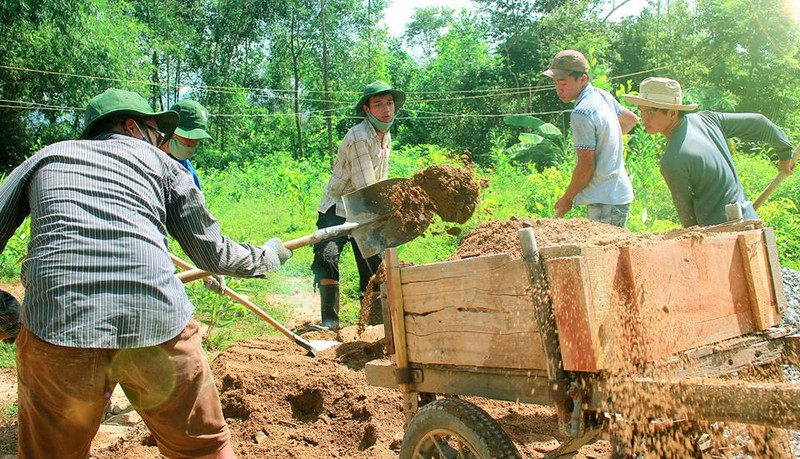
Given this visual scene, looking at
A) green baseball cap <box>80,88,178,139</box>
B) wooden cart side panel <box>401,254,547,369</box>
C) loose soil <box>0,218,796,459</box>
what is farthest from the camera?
loose soil <box>0,218,796,459</box>

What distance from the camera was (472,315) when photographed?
8.27 feet

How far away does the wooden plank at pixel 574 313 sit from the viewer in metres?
2.07

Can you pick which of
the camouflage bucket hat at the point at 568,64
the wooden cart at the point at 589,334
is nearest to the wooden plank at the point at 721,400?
the wooden cart at the point at 589,334

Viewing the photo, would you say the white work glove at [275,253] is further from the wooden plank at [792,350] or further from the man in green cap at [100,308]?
the wooden plank at [792,350]

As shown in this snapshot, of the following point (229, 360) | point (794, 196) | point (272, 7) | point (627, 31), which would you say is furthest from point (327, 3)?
point (229, 360)

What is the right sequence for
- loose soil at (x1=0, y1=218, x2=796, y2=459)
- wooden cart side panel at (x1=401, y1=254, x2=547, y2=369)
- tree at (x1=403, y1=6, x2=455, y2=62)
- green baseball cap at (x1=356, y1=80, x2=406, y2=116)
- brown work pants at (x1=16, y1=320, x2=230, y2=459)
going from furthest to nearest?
tree at (x1=403, y1=6, x2=455, y2=62) → green baseball cap at (x1=356, y1=80, x2=406, y2=116) → loose soil at (x1=0, y1=218, x2=796, y2=459) → brown work pants at (x1=16, y1=320, x2=230, y2=459) → wooden cart side panel at (x1=401, y1=254, x2=547, y2=369)

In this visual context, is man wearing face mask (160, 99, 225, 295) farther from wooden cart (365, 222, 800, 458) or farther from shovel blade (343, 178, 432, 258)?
wooden cart (365, 222, 800, 458)

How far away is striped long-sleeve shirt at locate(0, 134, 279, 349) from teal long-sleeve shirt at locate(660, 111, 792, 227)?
272 cm

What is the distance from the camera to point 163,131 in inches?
129

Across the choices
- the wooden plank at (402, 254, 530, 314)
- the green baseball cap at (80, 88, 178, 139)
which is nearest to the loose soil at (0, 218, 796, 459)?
the wooden plank at (402, 254, 530, 314)

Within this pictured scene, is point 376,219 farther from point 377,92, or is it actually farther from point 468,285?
point 468,285

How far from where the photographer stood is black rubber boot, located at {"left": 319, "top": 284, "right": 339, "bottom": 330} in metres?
5.99

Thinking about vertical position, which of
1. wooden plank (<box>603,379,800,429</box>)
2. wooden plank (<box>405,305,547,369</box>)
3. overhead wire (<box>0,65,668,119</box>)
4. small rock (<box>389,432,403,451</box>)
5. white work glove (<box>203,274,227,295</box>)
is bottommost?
small rock (<box>389,432,403,451</box>)

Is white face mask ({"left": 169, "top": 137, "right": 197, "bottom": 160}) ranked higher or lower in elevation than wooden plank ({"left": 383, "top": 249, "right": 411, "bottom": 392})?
higher
